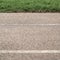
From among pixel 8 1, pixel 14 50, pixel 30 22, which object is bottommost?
pixel 8 1

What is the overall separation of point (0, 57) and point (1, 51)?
0.41m

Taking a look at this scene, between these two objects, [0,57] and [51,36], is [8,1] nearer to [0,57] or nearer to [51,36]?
[51,36]

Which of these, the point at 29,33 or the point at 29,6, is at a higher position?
the point at 29,33

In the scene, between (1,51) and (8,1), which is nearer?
(1,51)

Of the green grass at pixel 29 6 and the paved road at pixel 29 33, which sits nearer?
the paved road at pixel 29 33

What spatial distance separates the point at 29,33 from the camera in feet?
28.5

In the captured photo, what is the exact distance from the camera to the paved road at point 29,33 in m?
6.88

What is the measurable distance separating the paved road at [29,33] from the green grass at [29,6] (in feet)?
2.45

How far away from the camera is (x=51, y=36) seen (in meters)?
8.41

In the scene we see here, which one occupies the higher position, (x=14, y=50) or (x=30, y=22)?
(x=14, y=50)

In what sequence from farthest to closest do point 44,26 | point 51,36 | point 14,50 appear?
point 44,26 < point 51,36 < point 14,50

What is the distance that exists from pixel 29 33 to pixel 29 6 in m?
4.22

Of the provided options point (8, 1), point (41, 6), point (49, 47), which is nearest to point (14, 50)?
point (49, 47)

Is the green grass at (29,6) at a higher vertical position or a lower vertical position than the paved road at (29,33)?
lower
